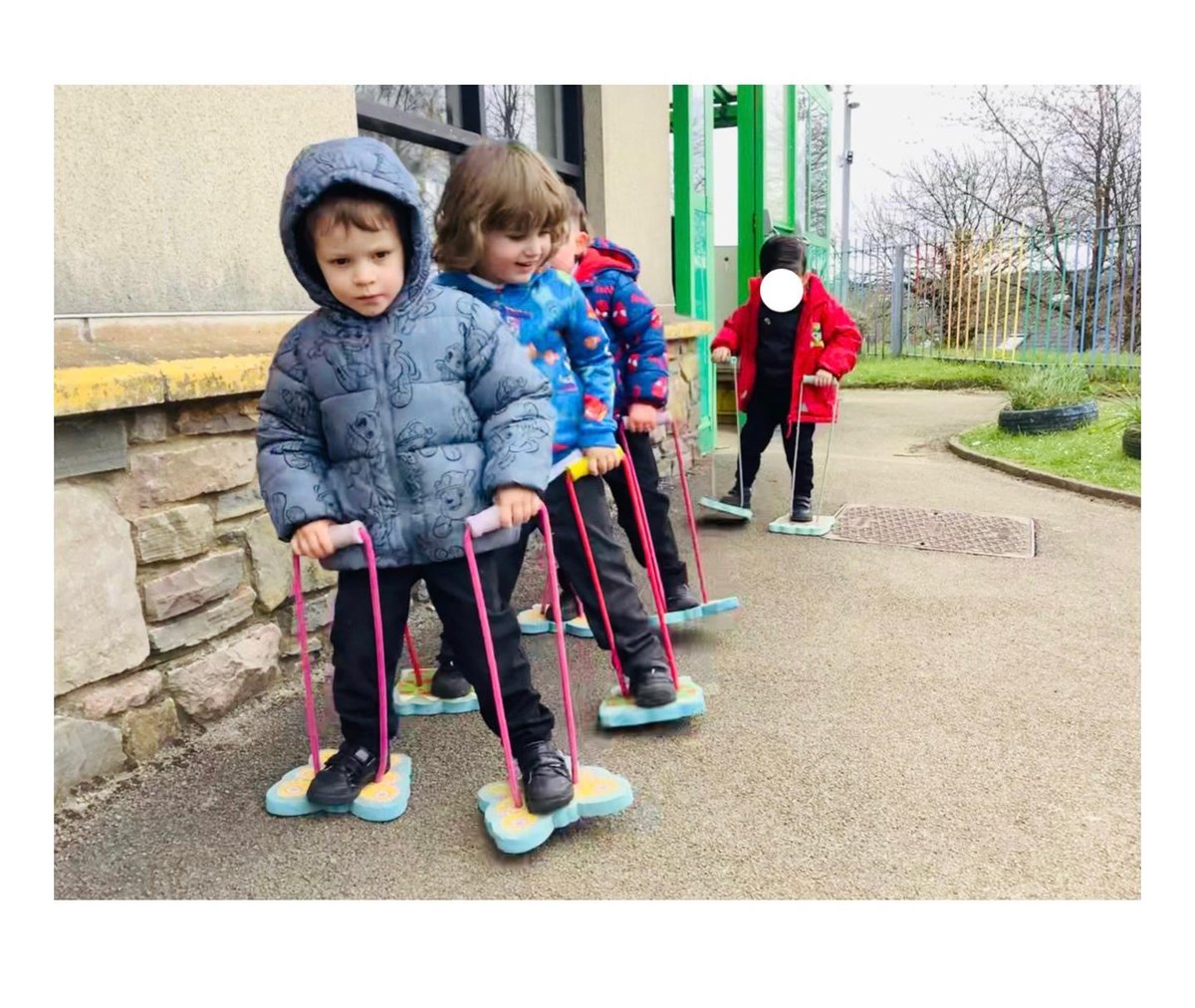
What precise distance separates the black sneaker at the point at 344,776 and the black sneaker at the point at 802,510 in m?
3.12

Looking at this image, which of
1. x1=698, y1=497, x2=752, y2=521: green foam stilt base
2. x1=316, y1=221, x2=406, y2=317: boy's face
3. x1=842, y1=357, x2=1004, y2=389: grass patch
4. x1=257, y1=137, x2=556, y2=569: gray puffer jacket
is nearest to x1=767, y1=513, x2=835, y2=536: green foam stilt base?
x1=698, y1=497, x2=752, y2=521: green foam stilt base

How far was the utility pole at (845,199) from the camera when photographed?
15945 mm

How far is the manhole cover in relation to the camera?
4.53 meters

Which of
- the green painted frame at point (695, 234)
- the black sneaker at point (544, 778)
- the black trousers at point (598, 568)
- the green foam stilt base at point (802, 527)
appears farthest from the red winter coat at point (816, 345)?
→ the black sneaker at point (544, 778)

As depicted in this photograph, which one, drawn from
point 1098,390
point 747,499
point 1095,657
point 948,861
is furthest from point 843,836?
point 1098,390

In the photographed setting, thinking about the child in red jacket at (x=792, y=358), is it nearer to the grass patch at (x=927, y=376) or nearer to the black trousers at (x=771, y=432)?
the black trousers at (x=771, y=432)

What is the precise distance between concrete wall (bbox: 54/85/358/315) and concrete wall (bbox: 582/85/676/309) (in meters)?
2.36

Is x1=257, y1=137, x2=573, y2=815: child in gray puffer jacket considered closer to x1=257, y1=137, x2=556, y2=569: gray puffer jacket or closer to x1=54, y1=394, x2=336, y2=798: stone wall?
x1=257, y1=137, x2=556, y2=569: gray puffer jacket

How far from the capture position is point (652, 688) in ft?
8.68

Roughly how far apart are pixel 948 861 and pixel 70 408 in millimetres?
2149

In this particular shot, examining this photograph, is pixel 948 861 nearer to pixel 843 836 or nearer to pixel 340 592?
pixel 843 836

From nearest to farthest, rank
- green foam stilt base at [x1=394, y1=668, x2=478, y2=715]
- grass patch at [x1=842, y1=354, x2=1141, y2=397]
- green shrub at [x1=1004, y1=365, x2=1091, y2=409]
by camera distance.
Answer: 1. green foam stilt base at [x1=394, y1=668, x2=478, y2=715]
2. green shrub at [x1=1004, y1=365, x2=1091, y2=409]
3. grass patch at [x1=842, y1=354, x2=1141, y2=397]

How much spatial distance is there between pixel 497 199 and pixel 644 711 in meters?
1.38

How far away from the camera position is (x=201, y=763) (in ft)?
8.18
